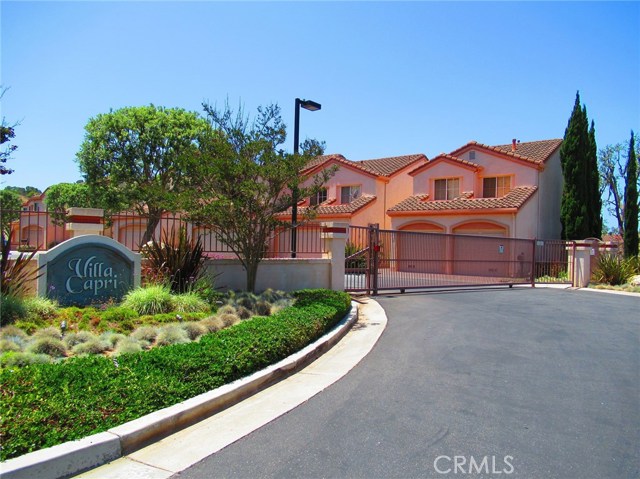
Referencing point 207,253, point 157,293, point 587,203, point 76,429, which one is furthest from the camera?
point 587,203

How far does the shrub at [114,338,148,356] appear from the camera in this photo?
6.58 meters

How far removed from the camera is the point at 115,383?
485 cm

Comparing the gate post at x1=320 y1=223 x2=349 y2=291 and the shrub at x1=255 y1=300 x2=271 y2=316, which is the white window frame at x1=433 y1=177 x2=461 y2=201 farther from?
the shrub at x1=255 y1=300 x2=271 y2=316

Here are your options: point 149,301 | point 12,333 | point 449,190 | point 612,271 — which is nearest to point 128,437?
point 12,333

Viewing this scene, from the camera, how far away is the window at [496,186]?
87.0 feet

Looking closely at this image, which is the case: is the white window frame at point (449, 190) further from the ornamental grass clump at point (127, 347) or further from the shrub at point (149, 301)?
the ornamental grass clump at point (127, 347)

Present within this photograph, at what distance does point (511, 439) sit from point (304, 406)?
6.76 feet

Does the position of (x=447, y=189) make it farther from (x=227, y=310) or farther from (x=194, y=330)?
(x=194, y=330)

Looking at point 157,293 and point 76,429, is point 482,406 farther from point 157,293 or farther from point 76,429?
point 157,293

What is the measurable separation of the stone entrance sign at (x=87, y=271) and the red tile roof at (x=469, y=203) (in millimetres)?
18922

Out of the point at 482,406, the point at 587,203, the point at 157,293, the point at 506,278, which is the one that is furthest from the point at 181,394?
the point at 587,203

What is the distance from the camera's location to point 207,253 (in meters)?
12.7

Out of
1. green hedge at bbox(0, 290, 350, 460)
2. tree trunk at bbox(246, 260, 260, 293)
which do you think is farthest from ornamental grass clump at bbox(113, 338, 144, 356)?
tree trunk at bbox(246, 260, 260, 293)

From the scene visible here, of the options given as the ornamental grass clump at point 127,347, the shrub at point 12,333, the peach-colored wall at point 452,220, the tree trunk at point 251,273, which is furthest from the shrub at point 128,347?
the peach-colored wall at point 452,220
